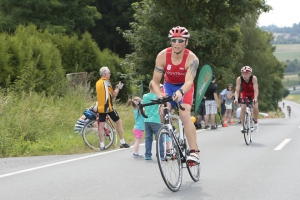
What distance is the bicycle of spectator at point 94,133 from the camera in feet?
46.4

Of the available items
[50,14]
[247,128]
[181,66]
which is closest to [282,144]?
[247,128]

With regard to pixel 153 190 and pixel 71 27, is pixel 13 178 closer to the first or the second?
pixel 153 190

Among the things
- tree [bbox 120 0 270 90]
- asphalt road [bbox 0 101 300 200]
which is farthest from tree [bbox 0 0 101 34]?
asphalt road [bbox 0 101 300 200]

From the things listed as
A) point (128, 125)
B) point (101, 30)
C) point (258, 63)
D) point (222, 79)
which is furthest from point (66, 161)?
point (258, 63)

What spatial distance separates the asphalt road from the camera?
306 inches

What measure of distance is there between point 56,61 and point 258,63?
35751 mm

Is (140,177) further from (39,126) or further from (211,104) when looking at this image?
(211,104)

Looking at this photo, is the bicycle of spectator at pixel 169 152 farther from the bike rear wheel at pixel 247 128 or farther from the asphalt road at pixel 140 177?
the bike rear wheel at pixel 247 128

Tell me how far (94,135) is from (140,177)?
528 centimetres

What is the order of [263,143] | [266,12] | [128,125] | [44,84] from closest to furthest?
[263,143] < [128,125] < [44,84] < [266,12]

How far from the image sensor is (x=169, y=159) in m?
7.73

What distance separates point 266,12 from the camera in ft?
102

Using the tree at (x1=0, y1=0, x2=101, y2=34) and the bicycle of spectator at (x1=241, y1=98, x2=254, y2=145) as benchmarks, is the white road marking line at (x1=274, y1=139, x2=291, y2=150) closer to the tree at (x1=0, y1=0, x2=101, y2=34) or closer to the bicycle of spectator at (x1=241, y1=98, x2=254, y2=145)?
the bicycle of spectator at (x1=241, y1=98, x2=254, y2=145)

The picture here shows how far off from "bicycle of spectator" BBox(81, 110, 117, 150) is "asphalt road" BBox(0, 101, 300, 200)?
985mm
